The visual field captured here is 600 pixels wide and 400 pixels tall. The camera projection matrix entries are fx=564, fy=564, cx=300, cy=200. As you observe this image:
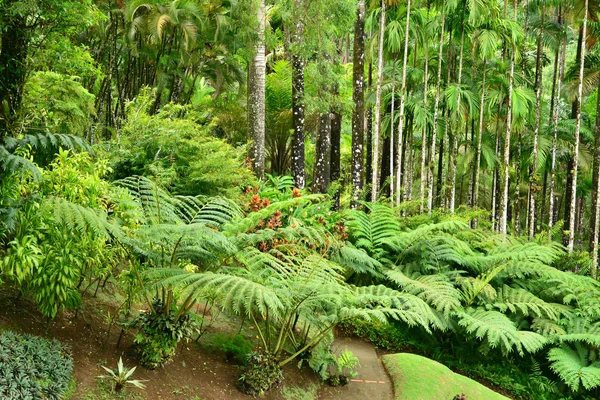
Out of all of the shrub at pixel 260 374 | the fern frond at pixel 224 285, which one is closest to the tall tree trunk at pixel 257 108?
the shrub at pixel 260 374

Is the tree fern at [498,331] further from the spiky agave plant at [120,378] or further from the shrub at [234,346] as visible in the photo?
the spiky agave plant at [120,378]

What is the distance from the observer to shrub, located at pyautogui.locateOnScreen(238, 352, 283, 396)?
5648 millimetres

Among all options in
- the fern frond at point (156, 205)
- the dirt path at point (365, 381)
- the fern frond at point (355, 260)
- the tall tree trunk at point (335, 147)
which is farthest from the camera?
the tall tree trunk at point (335, 147)

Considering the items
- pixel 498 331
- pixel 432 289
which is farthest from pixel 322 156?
pixel 498 331

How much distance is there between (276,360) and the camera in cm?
590

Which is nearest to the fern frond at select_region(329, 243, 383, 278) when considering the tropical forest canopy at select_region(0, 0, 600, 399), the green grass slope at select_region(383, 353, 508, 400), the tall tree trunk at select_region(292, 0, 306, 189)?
the tropical forest canopy at select_region(0, 0, 600, 399)

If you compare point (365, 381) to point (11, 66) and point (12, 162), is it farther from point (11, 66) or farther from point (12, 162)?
point (11, 66)

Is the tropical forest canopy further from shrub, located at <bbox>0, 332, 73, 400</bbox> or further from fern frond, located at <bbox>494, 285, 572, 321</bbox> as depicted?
shrub, located at <bbox>0, 332, 73, 400</bbox>

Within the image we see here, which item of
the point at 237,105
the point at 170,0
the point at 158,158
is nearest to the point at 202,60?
the point at 237,105

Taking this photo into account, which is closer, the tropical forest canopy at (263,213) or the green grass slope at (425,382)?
the tropical forest canopy at (263,213)

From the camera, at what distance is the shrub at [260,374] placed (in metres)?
5.65

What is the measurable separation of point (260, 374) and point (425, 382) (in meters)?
2.54

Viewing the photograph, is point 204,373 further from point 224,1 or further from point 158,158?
point 224,1

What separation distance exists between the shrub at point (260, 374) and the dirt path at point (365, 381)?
2.69 ft
